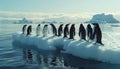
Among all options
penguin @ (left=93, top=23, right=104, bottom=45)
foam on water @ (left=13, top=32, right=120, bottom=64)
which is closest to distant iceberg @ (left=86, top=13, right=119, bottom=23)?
foam on water @ (left=13, top=32, right=120, bottom=64)

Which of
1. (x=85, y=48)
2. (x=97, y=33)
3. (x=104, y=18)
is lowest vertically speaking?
(x=104, y=18)

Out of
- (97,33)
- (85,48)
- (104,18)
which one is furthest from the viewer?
(104,18)

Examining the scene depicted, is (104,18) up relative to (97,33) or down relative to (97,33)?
down

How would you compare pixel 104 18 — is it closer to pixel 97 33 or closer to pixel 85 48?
pixel 97 33

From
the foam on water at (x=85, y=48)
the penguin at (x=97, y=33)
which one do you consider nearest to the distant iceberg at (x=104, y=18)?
the foam on water at (x=85, y=48)

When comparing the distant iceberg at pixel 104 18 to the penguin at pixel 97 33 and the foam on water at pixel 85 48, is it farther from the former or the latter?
the penguin at pixel 97 33

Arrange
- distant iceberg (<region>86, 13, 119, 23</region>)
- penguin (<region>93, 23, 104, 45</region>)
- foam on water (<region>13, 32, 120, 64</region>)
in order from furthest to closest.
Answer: distant iceberg (<region>86, 13, 119, 23</region>), penguin (<region>93, 23, 104, 45</region>), foam on water (<region>13, 32, 120, 64</region>)

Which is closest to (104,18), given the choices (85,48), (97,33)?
(97,33)

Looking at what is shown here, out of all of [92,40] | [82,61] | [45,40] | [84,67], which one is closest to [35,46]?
[45,40]

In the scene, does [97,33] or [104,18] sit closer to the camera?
[97,33]

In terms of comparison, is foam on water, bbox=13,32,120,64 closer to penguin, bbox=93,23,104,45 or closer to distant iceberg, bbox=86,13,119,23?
penguin, bbox=93,23,104,45

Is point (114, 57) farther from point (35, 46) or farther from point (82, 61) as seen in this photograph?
point (35, 46)

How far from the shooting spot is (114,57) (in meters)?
14.5

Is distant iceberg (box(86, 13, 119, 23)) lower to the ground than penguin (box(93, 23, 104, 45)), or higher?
lower
